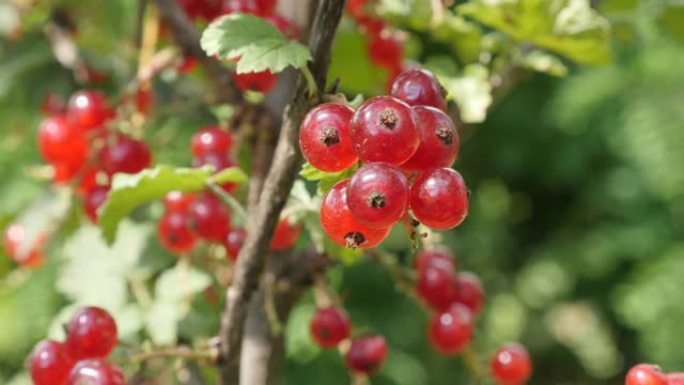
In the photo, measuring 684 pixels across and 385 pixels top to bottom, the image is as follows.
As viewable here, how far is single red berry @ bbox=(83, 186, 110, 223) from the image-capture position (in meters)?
0.91

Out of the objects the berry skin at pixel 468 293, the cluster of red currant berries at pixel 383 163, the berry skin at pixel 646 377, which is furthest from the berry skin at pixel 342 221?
the berry skin at pixel 468 293

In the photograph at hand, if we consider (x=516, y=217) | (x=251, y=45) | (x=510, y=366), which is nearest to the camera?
(x=251, y=45)

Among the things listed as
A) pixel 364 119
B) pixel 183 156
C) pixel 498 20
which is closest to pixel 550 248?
pixel 183 156

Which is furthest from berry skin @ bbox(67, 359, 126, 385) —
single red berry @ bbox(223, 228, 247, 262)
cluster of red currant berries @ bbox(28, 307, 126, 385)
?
single red berry @ bbox(223, 228, 247, 262)

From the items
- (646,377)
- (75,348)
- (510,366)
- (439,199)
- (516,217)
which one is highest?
(439,199)

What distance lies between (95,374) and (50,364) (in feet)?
0.28

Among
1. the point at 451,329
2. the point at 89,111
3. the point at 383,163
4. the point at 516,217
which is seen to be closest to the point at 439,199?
the point at 383,163

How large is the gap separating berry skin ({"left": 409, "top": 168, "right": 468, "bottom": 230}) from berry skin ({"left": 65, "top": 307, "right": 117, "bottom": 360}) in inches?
12.4

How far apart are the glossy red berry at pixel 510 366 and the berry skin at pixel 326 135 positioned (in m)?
0.42

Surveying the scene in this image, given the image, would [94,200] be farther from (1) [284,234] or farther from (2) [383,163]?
(2) [383,163]

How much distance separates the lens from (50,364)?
2.43 ft

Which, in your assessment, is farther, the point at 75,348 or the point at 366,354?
the point at 366,354

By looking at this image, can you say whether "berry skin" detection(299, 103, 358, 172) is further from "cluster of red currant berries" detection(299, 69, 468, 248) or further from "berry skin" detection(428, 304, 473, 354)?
"berry skin" detection(428, 304, 473, 354)

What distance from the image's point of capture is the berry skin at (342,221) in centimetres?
57
